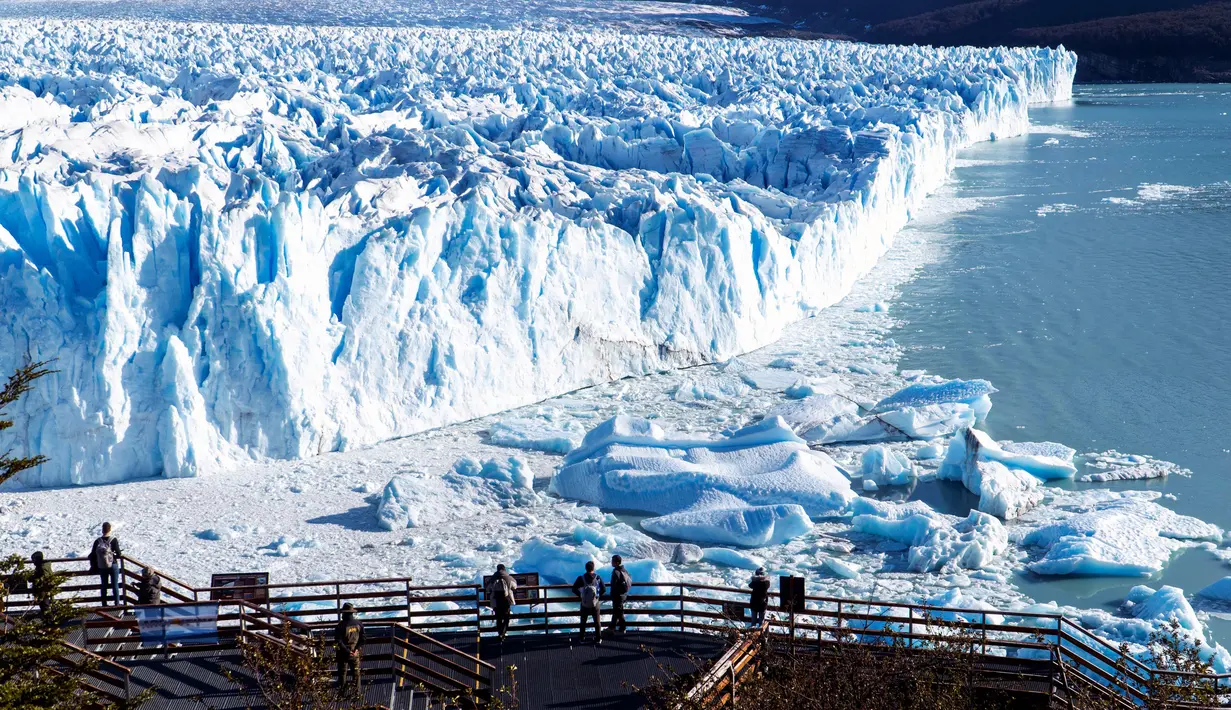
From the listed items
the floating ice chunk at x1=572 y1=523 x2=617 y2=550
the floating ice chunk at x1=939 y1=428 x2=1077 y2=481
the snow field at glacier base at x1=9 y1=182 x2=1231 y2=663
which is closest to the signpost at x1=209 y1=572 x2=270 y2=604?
the snow field at glacier base at x1=9 y1=182 x2=1231 y2=663

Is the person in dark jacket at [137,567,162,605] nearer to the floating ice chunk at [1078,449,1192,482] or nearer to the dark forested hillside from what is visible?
the floating ice chunk at [1078,449,1192,482]

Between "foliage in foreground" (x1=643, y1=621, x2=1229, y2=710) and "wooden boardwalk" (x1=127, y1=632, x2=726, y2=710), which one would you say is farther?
"wooden boardwalk" (x1=127, y1=632, x2=726, y2=710)

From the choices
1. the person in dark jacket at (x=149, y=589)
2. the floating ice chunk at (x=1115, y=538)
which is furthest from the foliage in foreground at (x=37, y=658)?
the floating ice chunk at (x=1115, y=538)

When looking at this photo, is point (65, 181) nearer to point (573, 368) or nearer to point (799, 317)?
point (573, 368)

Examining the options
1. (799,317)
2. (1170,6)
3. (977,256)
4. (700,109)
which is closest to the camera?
(799,317)

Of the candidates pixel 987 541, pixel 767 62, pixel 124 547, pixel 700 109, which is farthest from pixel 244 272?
pixel 767 62
